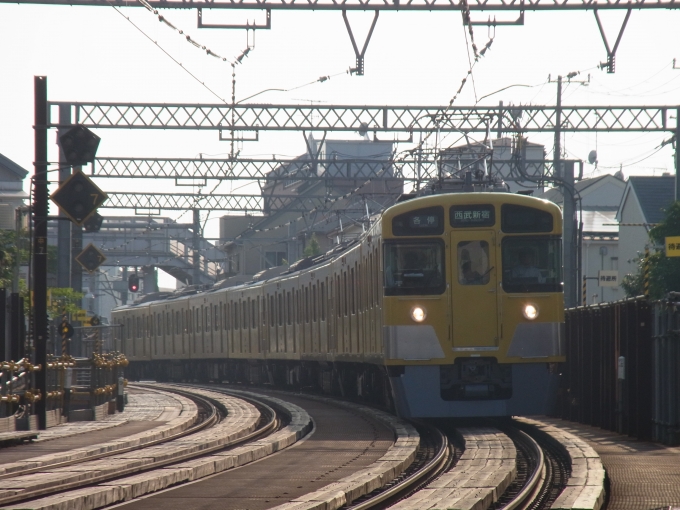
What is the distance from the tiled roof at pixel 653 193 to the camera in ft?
181

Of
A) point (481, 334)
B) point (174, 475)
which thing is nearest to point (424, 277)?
point (481, 334)

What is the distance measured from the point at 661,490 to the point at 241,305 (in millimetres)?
24303

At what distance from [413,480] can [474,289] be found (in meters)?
5.46

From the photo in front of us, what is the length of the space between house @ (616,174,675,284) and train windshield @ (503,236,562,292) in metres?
40.6

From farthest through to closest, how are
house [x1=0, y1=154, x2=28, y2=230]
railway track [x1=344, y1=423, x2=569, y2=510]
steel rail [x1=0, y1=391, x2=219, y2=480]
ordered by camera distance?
house [x1=0, y1=154, x2=28, y2=230] → steel rail [x1=0, y1=391, x2=219, y2=480] → railway track [x1=344, y1=423, x2=569, y2=510]

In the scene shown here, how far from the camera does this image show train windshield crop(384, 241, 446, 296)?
48.8 feet

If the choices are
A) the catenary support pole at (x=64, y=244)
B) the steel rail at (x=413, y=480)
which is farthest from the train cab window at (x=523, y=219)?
the catenary support pole at (x=64, y=244)

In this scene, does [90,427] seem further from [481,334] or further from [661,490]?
[661,490]

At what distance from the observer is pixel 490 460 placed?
35.5ft

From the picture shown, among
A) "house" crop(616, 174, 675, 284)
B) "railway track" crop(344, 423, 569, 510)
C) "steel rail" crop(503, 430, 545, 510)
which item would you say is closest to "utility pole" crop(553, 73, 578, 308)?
"railway track" crop(344, 423, 569, 510)

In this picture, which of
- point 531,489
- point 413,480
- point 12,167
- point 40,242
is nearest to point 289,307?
point 40,242

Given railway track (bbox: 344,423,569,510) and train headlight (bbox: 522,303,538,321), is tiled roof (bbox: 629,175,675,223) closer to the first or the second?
train headlight (bbox: 522,303,538,321)

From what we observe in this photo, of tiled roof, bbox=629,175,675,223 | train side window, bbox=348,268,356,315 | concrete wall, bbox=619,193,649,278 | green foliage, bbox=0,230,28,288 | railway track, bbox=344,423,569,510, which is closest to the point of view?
railway track, bbox=344,423,569,510

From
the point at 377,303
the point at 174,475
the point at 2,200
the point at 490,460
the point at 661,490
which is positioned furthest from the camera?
the point at 2,200
